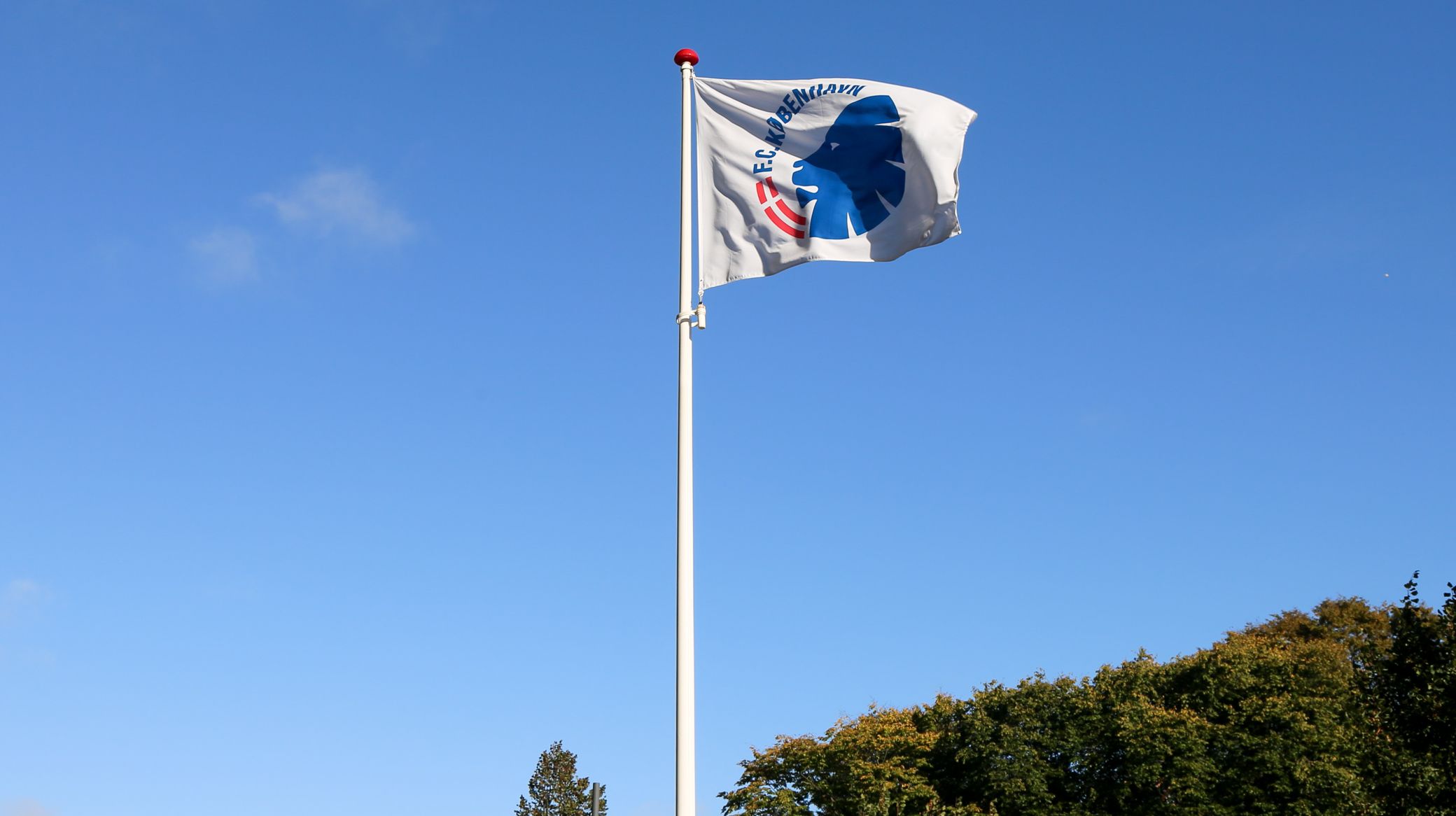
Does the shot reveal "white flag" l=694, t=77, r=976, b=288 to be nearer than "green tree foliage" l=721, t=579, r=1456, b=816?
Yes

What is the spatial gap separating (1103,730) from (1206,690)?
4.02m

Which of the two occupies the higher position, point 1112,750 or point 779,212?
point 1112,750

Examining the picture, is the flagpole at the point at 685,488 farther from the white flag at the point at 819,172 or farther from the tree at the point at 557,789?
the tree at the point at 557,789

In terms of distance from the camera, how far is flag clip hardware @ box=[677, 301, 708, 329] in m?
18.4

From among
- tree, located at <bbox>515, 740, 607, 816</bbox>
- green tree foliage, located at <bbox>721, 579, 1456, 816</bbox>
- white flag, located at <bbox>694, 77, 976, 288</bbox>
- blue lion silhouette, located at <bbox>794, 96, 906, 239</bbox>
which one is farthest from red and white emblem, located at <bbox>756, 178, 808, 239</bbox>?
tree, located at <bbox>515, 740, 607, 816</bbox>

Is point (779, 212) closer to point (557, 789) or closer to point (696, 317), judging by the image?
point (696, 317)

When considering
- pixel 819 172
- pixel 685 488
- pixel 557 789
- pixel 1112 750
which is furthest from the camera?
→ pixel 557 789

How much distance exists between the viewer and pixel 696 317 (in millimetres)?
18531

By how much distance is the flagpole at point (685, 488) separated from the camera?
16094 mm

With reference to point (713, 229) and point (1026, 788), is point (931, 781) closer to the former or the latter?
point (1026, 788)

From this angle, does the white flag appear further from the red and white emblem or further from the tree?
the tree

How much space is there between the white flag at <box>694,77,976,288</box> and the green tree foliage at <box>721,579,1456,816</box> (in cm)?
2790

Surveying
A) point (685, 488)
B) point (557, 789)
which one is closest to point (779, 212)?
point (685, 488)

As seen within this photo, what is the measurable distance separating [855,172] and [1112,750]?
124 ft
